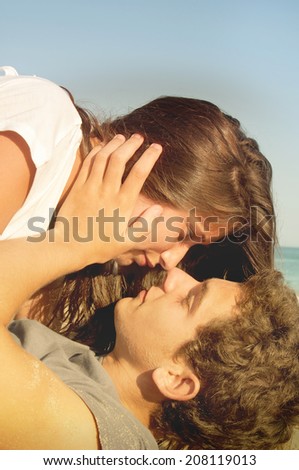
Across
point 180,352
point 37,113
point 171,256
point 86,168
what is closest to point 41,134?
point 37,113

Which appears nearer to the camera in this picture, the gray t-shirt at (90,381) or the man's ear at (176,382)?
the gray t-shirt at (90,381)

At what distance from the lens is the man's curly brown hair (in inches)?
96.6

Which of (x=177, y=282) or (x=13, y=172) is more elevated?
(x=13, y=172)

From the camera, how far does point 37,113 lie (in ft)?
7.75

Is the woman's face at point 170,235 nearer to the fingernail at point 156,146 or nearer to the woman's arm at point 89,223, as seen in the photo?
the woman's arm at point 89,223

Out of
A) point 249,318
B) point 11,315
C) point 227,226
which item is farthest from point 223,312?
point 11,315

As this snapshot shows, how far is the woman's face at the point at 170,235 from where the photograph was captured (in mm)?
2691

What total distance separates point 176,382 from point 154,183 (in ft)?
2.71

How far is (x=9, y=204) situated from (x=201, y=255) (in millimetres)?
1158

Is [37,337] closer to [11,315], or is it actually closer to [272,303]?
[11,315]

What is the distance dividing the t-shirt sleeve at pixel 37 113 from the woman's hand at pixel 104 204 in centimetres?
19

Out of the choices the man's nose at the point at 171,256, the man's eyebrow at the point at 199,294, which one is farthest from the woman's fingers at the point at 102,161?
the man's eyebrow at the point at 199,294

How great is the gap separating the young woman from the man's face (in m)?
0.25

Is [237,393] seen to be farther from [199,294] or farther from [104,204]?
[104,204]
